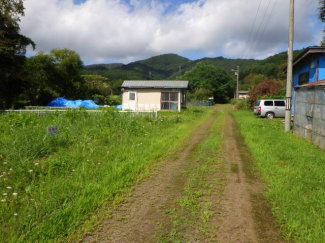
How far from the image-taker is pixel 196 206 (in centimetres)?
391

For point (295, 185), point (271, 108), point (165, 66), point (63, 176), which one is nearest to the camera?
point (295, 185)

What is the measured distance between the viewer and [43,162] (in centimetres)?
562

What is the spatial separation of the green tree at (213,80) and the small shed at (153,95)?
124ft

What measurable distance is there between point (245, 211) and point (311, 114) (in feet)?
22.7

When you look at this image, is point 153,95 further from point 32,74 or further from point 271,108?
point 32,74

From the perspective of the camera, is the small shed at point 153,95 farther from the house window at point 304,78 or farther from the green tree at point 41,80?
the green tree at point 41,80

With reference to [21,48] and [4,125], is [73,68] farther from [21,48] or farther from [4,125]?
[4,125]

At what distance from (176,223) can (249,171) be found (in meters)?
3.00

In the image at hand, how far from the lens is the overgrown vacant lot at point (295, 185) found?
3219mm

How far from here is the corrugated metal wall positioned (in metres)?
8.10

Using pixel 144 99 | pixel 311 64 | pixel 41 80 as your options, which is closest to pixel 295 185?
pixel 311 64

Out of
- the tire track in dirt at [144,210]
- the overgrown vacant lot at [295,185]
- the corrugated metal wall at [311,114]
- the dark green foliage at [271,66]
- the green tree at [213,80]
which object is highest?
the dark green foliage at [271,66]

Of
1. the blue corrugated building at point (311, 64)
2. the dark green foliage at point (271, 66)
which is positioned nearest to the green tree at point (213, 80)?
the dark green foliage at point (271, 66)

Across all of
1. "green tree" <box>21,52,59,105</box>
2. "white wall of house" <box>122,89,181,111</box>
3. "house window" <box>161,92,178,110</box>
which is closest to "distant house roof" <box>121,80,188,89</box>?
"white wall of house" <box>122,89,181,111</box>
